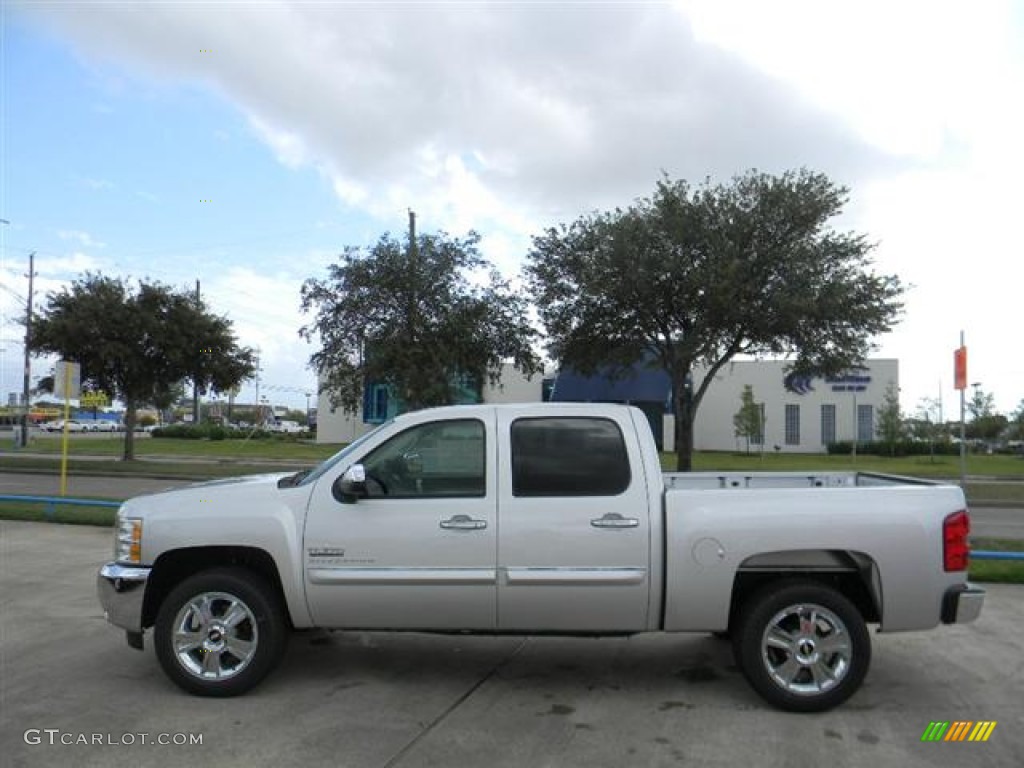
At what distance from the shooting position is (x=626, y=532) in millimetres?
5039

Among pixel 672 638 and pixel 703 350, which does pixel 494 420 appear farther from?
pixel 703 350

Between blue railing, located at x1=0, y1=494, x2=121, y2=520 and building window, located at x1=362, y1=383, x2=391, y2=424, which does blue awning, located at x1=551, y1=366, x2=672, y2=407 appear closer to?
building window, located at x1=362, y1=383, x2=391, y2=424

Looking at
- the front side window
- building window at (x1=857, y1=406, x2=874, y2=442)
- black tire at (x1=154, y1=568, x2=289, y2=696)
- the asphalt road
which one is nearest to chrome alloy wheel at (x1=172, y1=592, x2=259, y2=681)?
black tire at (x1=154, y1=568, x2=289, y2=696)

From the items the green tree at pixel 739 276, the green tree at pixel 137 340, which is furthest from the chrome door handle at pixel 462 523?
the green tree at pixel 137 340

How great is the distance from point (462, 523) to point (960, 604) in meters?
2.90

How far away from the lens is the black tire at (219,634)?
5148mm

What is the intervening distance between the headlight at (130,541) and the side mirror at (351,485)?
1224 millimetres

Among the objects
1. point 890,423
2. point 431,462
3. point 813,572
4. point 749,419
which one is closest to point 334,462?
point 431,462

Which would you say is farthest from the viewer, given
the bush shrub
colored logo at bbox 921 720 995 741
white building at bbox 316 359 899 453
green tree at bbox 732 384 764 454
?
white building at bbox 316 359 899 453

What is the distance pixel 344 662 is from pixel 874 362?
46940 mm

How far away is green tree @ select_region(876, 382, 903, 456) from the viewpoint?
138 feet

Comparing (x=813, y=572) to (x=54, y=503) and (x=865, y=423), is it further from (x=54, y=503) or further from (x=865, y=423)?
(x=865, y=423)

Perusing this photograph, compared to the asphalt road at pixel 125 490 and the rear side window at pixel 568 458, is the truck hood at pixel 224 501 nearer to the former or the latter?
the rear side window at pixel 568 458

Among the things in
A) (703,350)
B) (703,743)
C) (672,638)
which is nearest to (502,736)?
(703,743)
